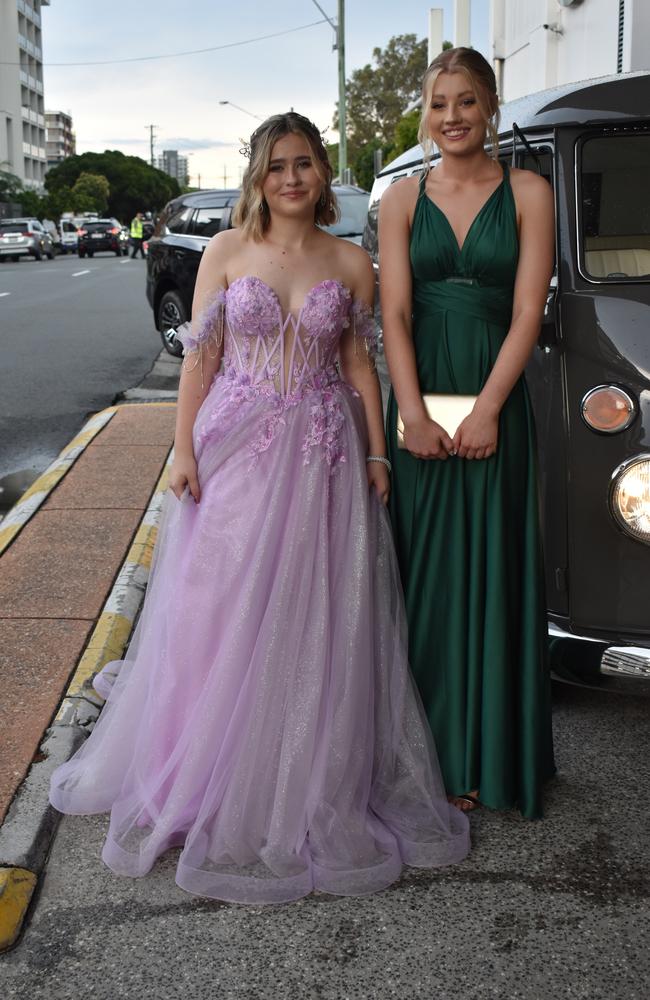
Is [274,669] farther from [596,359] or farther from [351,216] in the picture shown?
[351,216]

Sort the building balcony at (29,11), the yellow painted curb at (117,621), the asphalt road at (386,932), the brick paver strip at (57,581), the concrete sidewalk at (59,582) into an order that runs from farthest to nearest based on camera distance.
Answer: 1. the building balcony at (29,11)
2. the yellow painted curb at (117,621)
3. the brick paver strip at (57,581)
4. the concrete sidewalk at (59,582)
5. the asphalt road at (386,932)

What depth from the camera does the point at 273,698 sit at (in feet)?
10.4

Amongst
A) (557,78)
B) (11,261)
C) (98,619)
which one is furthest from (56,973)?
(11,261)

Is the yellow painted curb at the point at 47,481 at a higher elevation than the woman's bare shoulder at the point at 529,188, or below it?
below

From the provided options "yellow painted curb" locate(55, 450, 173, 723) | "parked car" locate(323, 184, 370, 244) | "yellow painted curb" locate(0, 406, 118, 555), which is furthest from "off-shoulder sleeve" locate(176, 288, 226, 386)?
"parked car" locate(323, 184, 370, 244)

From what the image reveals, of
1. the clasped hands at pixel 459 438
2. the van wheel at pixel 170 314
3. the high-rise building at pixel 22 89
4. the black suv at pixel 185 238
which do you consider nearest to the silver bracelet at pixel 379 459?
the clasped hands at pixel 459 438

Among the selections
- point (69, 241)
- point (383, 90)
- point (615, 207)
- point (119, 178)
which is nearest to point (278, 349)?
point (615, 207)

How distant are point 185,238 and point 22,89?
330 feet

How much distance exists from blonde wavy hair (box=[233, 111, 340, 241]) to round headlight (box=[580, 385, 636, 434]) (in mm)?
942

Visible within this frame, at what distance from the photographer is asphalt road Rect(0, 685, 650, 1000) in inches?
105

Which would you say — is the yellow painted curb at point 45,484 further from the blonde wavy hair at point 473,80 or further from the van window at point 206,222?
the van window at point 206,222

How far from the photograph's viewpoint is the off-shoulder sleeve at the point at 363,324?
3.48 metres

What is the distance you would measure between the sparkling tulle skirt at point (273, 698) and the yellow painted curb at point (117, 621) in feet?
2.57

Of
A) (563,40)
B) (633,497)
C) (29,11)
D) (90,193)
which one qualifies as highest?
(29,11)
